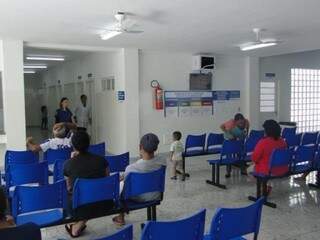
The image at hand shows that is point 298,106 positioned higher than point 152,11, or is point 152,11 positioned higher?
point 152,11

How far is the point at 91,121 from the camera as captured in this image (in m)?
9.71

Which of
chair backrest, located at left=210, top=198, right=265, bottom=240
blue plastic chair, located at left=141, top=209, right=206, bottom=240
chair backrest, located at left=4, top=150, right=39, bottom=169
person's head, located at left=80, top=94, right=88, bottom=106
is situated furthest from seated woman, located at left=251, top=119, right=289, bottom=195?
person's head, located at left=80, top=94, right=88, bottom=106

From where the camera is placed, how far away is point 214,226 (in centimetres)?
215

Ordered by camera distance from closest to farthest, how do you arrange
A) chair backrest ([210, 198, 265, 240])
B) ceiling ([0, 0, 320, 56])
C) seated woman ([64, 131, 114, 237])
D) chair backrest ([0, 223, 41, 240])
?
chair backrest ([0, 223, 41, 240])
chair backrest ([210, 198, 265, 240])
seated woman ([64, 131, 114, 237])
ceiling ([0, 0, 320, 56])

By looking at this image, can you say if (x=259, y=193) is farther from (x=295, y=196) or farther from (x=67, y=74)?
(x=67, y=74)

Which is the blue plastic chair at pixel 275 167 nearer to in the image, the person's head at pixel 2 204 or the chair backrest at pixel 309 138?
the chair backrest at pixel 309 138

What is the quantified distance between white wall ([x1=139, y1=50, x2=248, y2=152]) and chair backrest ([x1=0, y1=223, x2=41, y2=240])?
21.1ft

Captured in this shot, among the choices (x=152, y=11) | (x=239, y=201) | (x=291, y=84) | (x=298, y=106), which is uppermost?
(x=152, y=11)

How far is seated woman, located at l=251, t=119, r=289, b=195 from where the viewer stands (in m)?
4.49

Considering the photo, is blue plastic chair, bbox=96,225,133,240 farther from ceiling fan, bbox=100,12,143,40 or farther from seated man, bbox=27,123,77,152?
ceiling fan, bbox=100,12,143,40

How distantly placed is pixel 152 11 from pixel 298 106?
26.7 ft

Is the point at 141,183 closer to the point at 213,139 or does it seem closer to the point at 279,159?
the point at 279,159

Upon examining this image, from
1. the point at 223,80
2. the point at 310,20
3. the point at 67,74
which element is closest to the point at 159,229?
the point at 310,20

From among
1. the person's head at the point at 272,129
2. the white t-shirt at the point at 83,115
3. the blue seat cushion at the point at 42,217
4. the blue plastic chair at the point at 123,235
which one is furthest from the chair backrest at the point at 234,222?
the white t-shirt at the point at 83,115
